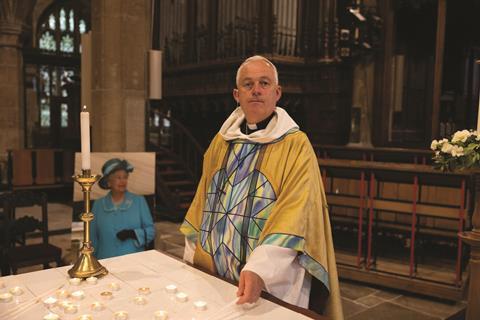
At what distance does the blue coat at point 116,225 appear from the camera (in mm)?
3271

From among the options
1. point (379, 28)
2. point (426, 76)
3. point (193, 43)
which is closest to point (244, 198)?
point (379, 28)

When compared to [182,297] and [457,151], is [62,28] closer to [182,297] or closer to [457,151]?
[457,151]

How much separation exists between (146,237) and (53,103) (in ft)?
37.9

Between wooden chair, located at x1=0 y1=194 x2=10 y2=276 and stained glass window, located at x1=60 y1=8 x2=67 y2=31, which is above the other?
stained glass window, located at x1=60 y1=8 x2=67 y2=31

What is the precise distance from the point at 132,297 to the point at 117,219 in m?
1.78

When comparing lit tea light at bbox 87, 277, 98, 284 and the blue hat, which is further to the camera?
the blue hat

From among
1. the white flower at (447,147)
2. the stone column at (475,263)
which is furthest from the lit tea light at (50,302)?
the white flower at (447,147)

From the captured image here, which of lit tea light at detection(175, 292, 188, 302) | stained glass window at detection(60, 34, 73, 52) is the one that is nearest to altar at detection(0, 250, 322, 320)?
lit tea light at detection(175, 292, 188, 302)

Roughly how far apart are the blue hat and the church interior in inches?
2.4

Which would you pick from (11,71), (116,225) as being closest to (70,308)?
(116,225)

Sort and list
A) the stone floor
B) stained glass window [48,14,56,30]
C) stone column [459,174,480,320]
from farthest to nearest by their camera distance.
A: stained glass window [48,14,56,30] < the stone floor < stone column [459,174,480,320]

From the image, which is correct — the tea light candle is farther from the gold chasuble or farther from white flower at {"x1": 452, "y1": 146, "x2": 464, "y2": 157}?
white flower at {"x1": 452, "y1": 146, "x2": 464, "y2": 157}

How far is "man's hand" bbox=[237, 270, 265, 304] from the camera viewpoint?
1.55 metres

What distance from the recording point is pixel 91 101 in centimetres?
426
